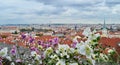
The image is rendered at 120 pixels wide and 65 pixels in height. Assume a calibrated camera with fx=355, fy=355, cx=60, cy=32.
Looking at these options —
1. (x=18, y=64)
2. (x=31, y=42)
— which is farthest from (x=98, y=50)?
(x=31, y=42)

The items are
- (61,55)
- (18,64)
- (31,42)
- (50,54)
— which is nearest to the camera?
(61,55)

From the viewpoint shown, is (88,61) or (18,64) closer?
(88,61)

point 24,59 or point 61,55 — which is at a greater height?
point 61,55

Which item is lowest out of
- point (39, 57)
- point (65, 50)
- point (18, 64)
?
point (18, 64)

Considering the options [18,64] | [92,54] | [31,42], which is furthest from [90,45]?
[31,42]

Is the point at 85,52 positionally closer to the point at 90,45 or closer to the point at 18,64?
the point at 90,45

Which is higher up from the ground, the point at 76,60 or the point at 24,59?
the point at 76,60

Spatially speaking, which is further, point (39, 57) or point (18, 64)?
point (18, 64)

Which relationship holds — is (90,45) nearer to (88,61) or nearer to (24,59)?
(88,61)

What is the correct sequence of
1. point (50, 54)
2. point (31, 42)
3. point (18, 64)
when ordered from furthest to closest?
1. point (31, 42)
2. point (18, 64)
3. point (50, 54)
